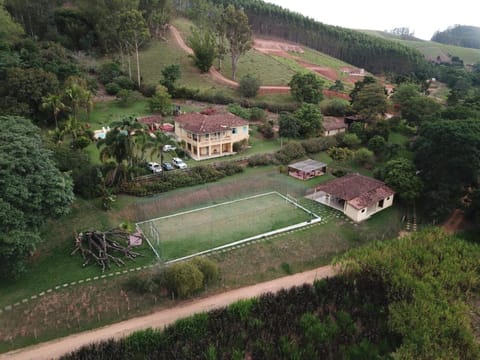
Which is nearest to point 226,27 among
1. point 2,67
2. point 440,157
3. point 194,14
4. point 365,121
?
point 194,14

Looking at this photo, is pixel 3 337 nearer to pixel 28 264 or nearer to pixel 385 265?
pixel 28 264

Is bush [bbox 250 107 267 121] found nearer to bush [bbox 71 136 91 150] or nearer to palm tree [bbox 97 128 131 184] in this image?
bush [bbox 71 136 91 150]

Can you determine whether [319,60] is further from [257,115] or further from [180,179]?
[180,179]

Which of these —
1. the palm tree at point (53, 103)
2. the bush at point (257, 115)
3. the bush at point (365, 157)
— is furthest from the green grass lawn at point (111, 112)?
the bush at point (365, 157)

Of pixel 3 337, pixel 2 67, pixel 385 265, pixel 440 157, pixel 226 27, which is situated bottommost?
pixel 3 337

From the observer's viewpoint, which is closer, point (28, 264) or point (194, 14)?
point (28, 264)

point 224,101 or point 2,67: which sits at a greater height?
point 2,67

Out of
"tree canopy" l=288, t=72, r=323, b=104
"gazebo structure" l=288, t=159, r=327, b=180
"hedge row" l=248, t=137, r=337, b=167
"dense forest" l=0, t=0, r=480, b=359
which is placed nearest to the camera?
"dense forest" l=0, t=0, r=480, b=359

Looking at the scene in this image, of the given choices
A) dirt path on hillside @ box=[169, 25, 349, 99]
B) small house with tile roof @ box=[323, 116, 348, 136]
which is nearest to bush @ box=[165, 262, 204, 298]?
small house with tile roof @ box=[323, 116, 348, 136]
